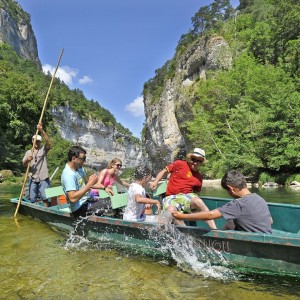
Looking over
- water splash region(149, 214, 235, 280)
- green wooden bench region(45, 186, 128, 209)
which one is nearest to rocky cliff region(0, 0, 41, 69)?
green wooden bench region(45, 186, 128, 209)

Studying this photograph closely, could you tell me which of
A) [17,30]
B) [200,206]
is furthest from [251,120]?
[17,30]

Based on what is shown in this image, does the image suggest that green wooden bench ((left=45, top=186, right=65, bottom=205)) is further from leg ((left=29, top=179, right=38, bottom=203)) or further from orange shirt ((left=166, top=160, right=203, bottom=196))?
orange shirt ((left=166, top=160, right=203, bottom=196))

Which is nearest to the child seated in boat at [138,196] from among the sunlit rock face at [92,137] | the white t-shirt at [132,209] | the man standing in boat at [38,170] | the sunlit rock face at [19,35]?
the white t-shirt at [132,209]

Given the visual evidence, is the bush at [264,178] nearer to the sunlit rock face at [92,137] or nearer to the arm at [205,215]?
the arm at [205,215]

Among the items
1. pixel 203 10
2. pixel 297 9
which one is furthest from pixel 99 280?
pixel 203 10

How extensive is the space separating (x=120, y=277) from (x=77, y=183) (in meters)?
2.02

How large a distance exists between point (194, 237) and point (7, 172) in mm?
33841

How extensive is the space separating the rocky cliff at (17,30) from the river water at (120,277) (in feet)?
359

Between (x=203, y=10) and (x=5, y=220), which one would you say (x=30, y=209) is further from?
(x=203, y=10)

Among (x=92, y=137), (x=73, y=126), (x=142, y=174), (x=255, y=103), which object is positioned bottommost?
(x=142, y=174)

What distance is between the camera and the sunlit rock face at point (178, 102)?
3931cm

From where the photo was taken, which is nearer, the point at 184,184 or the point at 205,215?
the point at 205,215

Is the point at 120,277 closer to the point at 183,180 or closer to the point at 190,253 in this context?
the point at 190,253

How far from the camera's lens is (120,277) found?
4.38 m
